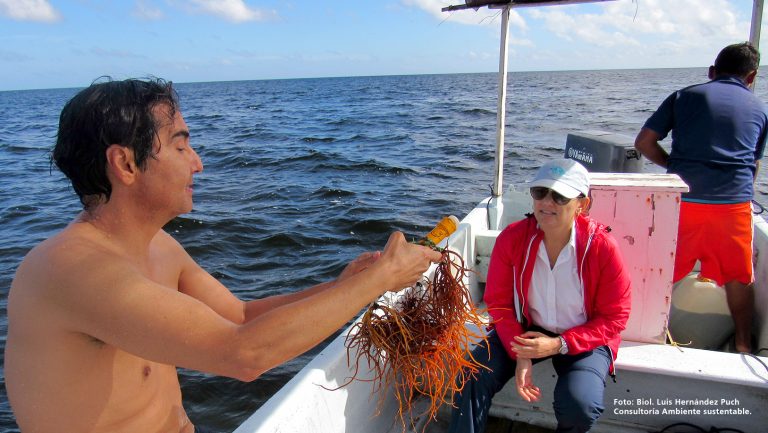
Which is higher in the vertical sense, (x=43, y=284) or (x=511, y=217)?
(x=43, y=284)

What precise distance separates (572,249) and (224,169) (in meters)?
15.4

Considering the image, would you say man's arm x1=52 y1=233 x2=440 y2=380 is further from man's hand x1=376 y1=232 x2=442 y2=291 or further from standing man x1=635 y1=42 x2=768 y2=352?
standing man x1=635 y1=42 x2=768 y2=352

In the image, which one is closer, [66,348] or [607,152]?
[66,348]

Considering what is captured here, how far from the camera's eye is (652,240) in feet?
10.3

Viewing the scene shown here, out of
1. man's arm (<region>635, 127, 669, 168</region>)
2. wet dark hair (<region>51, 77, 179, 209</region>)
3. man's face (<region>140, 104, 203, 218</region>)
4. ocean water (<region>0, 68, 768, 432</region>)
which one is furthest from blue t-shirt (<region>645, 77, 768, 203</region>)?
ocean water (<region>0, 68, 768, 432</region>)

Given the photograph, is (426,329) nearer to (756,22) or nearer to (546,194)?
(546,194)

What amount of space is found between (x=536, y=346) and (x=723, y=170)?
6.31 feet

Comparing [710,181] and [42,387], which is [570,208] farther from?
[42,387]

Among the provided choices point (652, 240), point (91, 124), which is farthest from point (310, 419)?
point (652, 240)

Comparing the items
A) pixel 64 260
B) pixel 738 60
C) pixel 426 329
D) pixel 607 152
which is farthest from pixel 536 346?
pixel 607 152

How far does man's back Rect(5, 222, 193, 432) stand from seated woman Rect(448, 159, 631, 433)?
1.73 m

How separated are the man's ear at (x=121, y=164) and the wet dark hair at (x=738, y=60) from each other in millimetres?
3778

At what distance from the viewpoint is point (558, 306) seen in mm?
2914

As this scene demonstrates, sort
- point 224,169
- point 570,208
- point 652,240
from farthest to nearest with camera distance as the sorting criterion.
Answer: point 224,169 → point 652,240 → point 570,208
